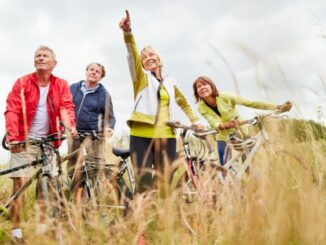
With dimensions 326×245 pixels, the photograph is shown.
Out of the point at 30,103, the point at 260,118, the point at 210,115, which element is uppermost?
the point at 30,103

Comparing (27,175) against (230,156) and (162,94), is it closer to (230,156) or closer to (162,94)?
(162,94)

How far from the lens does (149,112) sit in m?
3.81

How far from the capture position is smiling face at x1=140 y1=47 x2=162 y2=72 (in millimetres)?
4012

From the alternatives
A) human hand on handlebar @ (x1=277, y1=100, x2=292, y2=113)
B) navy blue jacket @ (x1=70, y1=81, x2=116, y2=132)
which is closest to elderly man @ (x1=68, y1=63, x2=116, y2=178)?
navy blue jacket @ (x1=70, y1=81, x2=116, y2=132)

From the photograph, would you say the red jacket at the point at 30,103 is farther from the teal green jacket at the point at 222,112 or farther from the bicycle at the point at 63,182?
the teal green jacket at the point at 222,112

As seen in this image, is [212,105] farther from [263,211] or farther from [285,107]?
[263,211]

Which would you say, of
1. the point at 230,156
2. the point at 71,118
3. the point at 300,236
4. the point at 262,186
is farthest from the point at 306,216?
the point at 71,118

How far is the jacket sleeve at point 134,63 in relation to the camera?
3643 millimetres

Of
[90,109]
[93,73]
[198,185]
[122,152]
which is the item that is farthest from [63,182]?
[93,73]

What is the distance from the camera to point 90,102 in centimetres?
549

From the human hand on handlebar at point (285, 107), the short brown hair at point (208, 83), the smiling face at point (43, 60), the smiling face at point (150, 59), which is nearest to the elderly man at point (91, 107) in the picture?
the short brown hair at point (208, 83)

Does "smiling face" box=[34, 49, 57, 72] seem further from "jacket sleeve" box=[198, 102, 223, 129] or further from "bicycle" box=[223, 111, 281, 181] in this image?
"bicycle" box=[223, 111, 281, 181]

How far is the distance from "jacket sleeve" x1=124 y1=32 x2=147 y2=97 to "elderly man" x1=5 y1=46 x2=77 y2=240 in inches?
27.5

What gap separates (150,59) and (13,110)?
1281 mm
